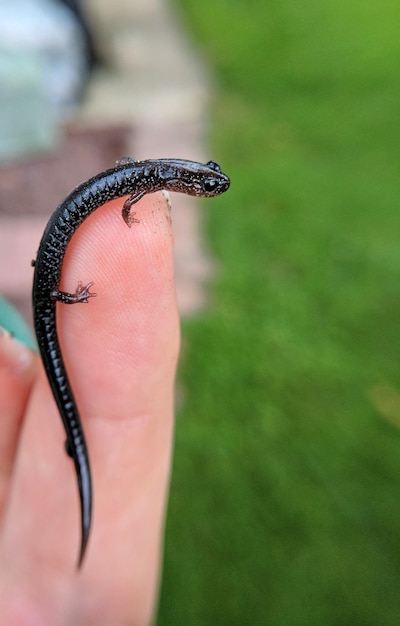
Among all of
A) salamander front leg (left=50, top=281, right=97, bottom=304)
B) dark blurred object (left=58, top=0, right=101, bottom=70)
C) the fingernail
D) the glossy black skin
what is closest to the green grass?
the glossy black skin

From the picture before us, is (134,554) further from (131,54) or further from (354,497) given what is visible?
(131,54)

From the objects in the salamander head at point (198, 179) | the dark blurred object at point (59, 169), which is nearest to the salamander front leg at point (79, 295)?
the salamander head at point (198, 179)

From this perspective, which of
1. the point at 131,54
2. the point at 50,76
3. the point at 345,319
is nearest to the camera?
the point at 345,319

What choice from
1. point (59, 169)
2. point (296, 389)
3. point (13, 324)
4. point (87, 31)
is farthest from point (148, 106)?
point (13, 324)

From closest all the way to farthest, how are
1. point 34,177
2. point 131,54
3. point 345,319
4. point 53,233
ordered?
point 53,233
point 345,319
point 34,177
point 131,54

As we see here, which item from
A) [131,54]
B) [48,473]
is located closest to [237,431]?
[48,473]

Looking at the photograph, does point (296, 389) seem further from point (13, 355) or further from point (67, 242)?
point (67, 242)
